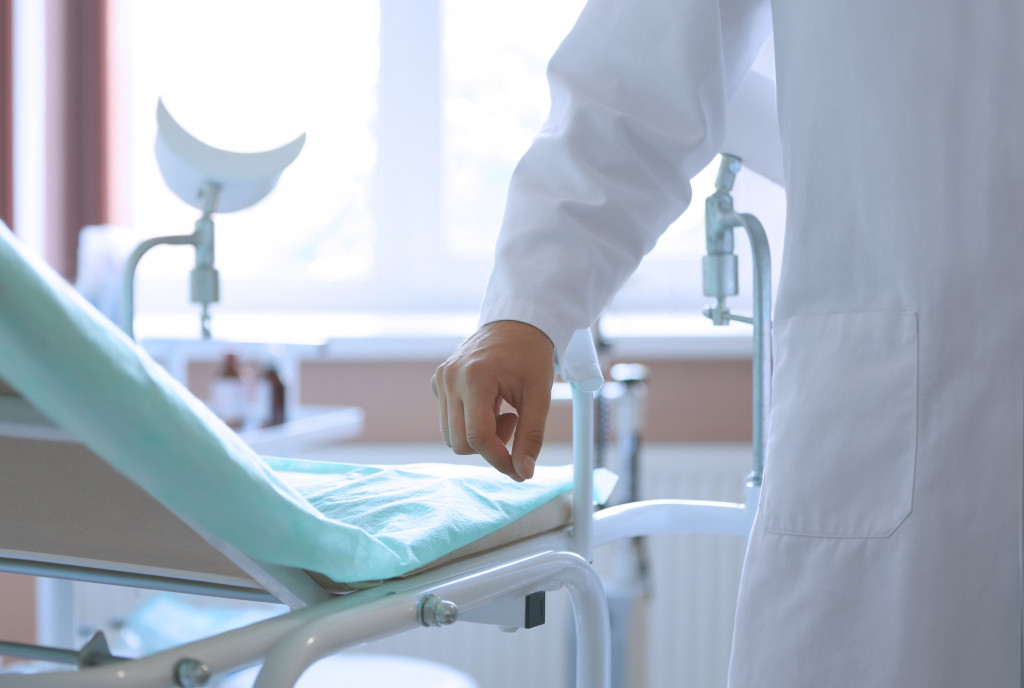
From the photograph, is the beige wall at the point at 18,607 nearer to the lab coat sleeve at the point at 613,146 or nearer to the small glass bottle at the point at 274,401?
the small glass bottle at the point at 274,401

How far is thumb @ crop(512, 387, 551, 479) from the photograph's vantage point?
25.2 inches

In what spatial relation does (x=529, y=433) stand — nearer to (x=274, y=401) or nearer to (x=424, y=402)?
(x=274, y=401)

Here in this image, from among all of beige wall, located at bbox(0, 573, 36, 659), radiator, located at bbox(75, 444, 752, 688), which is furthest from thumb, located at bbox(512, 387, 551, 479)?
beige wall, located at bbox(0, 573, 36, 659)

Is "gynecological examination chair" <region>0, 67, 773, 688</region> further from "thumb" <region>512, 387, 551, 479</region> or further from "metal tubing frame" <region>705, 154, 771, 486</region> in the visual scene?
"metal tubing frame" <region>705, 154, 771, 486</region>

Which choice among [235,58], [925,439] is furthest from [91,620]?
[925,439]

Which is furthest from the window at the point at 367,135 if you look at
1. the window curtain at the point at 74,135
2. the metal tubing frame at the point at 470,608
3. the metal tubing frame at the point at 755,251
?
the metal tubing frame at the point at 470,608

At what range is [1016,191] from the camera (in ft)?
2.35

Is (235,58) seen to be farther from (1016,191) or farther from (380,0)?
(1016,191)

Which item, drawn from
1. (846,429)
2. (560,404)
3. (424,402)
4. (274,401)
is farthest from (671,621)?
(846,429)

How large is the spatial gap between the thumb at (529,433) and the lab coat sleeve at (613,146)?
0.26ft

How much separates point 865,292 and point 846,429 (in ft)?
0.33

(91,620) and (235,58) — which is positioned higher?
(235,58)

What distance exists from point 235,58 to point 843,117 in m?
2.08

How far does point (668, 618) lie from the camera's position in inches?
81.6
